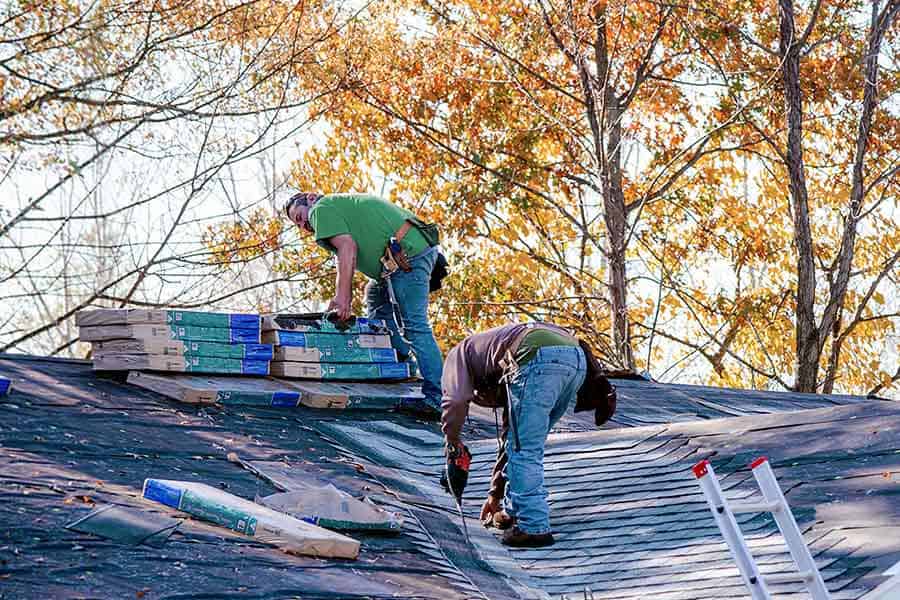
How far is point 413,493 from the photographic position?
5.94m

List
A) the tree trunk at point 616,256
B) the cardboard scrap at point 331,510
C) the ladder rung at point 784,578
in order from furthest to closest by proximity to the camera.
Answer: the tree trunk at point 616,256 < the cardboard scrap at point 331,510 < the ladder rung at point 784,578

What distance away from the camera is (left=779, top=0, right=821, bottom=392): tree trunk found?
17.0m

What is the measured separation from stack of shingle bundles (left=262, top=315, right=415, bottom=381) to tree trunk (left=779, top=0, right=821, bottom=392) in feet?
33.6

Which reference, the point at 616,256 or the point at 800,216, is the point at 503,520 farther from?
the point at 616,256

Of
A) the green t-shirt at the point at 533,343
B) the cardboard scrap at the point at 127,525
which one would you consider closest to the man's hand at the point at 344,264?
the green t-shirt at the point at 533,343

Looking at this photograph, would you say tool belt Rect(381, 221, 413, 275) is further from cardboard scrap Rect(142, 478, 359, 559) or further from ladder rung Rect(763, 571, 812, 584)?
ladder rung Rect(763, 571, 812, 584)

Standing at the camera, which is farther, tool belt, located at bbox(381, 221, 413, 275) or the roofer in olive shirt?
tool belt, located at bbox(381, 221, 413, 275)

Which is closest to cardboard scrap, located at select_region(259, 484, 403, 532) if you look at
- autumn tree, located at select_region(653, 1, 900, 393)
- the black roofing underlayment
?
the black roofing underlayment

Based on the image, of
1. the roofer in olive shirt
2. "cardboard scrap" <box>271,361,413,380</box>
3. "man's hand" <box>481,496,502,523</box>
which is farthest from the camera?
"cardboard scrap" <box>271,361,413,380</box>

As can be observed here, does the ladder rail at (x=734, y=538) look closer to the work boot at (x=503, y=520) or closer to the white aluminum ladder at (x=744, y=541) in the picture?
the white aluminum ladder at (x=744, y=541)

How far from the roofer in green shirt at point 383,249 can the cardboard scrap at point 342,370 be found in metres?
0.63

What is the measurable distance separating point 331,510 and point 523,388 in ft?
3.70

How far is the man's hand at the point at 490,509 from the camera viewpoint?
5.70 m

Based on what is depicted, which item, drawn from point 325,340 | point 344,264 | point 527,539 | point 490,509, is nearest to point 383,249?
point 344,264
